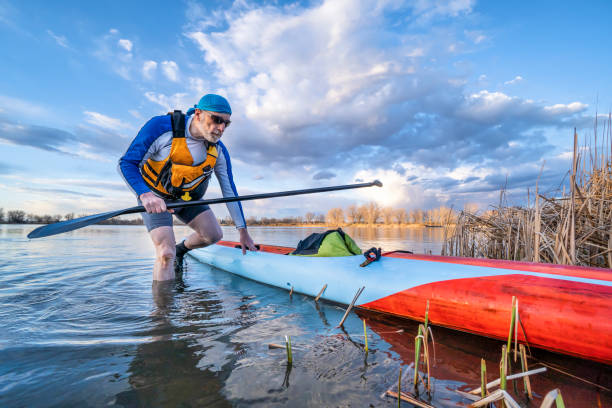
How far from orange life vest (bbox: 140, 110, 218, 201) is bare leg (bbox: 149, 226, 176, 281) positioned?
17.7 inches

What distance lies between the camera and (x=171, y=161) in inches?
129

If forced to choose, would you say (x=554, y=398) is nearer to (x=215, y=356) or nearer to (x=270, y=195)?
(x=215, y=356)

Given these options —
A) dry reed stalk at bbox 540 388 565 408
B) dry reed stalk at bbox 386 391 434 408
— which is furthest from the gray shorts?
dry reed stalk at bbox 540 388 565 408

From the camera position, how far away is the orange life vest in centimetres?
324

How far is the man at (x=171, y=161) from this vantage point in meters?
3.00

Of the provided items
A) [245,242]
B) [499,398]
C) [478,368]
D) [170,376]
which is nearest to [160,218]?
[245,242]

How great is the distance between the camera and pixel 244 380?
149 cm

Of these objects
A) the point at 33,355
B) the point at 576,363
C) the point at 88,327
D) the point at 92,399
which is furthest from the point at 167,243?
the point at 576,363

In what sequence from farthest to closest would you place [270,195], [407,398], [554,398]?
[270,195]
[407,398]
[554,398]

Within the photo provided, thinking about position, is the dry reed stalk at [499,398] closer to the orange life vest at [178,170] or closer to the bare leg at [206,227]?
the orange life vest at [178,170]

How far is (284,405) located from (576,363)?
5.86 feet

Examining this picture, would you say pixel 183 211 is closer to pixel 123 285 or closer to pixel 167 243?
pixel 167 243

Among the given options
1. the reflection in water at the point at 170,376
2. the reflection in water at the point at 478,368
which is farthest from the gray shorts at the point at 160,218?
the reflection in water at the point at 478,368

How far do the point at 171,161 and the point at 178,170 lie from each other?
0.40 feet
